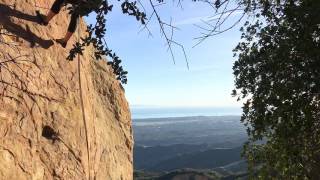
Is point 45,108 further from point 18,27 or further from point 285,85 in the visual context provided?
point 285,85

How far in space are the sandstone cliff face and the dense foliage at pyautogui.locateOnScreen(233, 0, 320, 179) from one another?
4108 millimetres

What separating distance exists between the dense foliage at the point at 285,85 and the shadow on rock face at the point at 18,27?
4987 millimetres

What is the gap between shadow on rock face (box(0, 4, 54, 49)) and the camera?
12.0m

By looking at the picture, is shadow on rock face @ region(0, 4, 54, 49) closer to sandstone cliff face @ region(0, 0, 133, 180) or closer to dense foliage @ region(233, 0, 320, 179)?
sandstone cliff face @ region(0, 0, 133, 180)

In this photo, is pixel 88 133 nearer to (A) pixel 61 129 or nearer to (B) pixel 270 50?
(A) pixel 61 129

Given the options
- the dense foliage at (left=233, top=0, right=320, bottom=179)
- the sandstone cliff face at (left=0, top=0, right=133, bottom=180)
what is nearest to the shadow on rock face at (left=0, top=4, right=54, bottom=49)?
the sandstone cliff face at (left=0, top=0, right=133, bottom=180)

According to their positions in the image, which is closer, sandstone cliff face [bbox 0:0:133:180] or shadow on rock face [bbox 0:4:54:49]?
sandstone cliff face [bbox 0:0:133:180]

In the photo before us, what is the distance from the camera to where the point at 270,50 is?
12.8 meters

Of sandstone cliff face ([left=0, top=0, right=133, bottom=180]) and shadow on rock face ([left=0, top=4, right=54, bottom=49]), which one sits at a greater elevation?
shadow on rock face ([left=0, top=4, right=54, bottom=49])

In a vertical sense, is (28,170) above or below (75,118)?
below

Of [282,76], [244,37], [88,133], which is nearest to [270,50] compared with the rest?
[282,76]

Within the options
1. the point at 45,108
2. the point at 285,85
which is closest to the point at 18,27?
the point at 45,108

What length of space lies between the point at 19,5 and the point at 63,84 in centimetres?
218

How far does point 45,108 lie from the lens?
12023 mm
